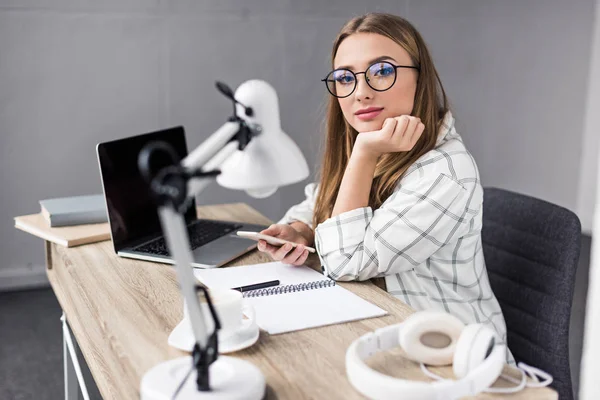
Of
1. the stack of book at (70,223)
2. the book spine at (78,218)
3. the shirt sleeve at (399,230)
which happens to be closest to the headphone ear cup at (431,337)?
the shirt sleeve at (399,230)

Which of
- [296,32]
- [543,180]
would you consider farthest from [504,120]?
[296,32]

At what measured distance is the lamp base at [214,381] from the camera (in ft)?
3.01

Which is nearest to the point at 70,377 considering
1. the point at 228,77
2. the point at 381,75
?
the point at 381,75

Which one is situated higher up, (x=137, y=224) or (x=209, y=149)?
(x=209, y=149)

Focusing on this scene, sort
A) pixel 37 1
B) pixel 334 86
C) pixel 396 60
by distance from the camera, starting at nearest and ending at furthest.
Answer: pixel 396 60
pixel 334 86
pixel 37 1

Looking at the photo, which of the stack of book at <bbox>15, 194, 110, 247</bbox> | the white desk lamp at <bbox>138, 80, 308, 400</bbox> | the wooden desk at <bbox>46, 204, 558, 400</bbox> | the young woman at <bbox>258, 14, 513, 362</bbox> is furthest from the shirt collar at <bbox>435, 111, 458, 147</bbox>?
the stack of book at <bbox>15, 194, 110, 247</bbox>

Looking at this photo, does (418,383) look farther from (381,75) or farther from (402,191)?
(381,75)

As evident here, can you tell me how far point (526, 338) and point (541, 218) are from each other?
0.92 feet

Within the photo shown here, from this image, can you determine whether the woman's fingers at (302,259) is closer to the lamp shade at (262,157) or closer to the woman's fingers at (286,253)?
the woman's fingers at (286,253)

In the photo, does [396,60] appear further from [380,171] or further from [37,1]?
[37,1]

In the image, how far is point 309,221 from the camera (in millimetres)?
1875

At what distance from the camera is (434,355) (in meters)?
1.02

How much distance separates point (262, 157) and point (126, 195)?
0.85 metres

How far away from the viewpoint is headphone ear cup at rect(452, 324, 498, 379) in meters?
0.95
